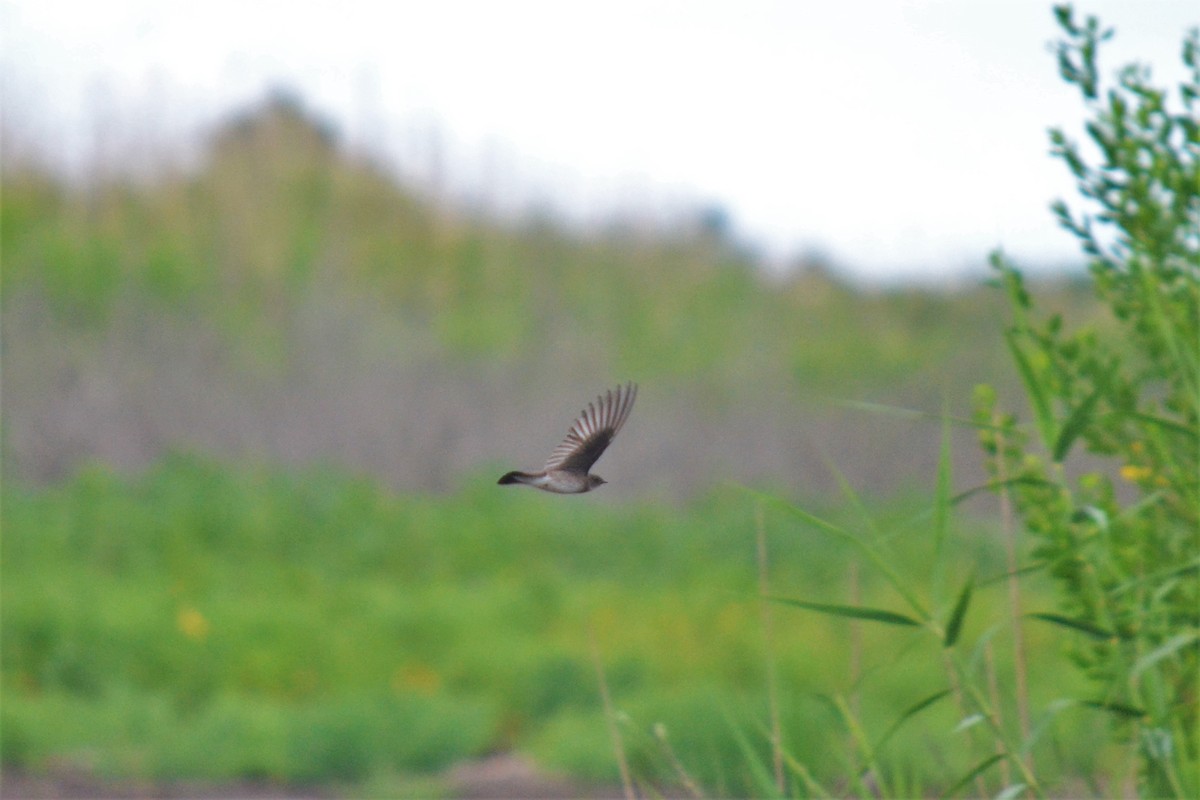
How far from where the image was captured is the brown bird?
2.24 ft

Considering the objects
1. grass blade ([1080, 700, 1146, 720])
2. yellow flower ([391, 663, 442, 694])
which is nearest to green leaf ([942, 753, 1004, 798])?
grass blade ([1080, 700, 1146, 720])

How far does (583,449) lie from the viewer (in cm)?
76

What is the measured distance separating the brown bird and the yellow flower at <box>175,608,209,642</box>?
17.6 feet

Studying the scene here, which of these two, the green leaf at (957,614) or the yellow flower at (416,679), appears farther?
the yellow flower at (416,679)

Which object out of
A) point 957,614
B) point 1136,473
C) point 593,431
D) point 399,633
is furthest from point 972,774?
point 399,633

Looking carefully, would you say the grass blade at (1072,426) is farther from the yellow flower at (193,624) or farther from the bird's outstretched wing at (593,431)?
the yellow flower at (193,624)

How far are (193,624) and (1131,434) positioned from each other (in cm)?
472

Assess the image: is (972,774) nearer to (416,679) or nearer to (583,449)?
(583,449)

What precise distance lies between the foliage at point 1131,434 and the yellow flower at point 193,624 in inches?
177

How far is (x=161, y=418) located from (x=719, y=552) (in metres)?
4.06

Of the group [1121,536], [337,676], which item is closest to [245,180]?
[337,676]

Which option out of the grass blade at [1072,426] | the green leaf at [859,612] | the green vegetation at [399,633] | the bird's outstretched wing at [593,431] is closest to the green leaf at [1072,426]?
the grass blade at [1072,426]

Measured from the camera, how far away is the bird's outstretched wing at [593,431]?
2.42 ft

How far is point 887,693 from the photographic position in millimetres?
5652
